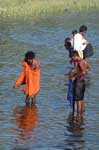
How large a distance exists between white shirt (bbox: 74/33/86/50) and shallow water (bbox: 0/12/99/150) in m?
0.81

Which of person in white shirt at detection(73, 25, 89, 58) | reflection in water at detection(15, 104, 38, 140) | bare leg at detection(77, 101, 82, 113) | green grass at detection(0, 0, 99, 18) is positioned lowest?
reflection in water at detection(15, 104, 38, 140)

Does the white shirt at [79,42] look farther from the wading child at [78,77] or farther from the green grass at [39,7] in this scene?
the green grass at [39,7]

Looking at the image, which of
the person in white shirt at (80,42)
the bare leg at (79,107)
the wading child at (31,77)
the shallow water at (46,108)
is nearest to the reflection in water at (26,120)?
the shallow water at (46,108)

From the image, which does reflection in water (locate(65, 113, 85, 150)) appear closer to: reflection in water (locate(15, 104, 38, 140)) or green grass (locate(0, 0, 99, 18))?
reflection in water (locate(15, 104, 38, 140))

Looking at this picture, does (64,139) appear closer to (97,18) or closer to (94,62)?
(94,62)

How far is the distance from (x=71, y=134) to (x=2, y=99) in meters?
3.78

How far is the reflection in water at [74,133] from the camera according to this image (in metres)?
14.4

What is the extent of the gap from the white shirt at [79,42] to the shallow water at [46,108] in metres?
0.81

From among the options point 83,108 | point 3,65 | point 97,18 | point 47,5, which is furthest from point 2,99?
point 47,5

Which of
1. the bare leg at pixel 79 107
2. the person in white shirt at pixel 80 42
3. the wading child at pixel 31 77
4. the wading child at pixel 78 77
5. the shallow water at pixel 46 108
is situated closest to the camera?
the shallow water at pixel 46 108

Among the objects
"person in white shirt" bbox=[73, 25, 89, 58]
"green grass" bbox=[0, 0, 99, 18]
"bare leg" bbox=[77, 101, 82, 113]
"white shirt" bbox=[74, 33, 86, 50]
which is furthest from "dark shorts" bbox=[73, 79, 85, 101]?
"green grass" bbox=[0, 0, 99, 18]

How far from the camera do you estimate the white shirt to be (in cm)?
2305

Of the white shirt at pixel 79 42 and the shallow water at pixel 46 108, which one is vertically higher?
the white shirt at pixel 79 42

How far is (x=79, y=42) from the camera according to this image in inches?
910
